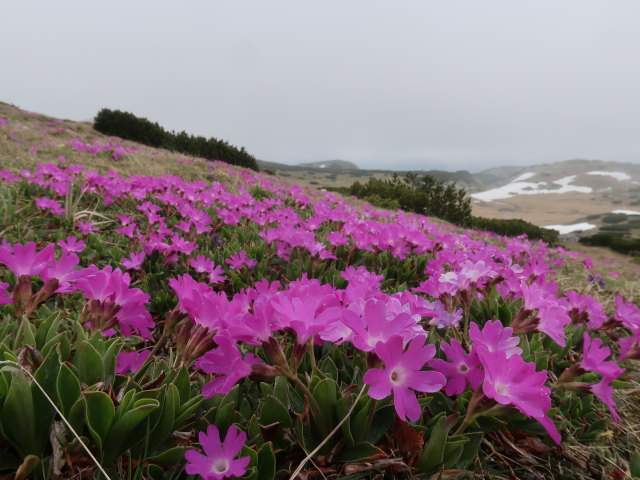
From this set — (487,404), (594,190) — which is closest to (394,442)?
(487,404)

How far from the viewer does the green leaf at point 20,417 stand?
78cm

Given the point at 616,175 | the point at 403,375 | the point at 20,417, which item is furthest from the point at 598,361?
the point at 616,175

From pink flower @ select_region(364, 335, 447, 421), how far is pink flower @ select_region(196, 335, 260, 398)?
34 centimetres

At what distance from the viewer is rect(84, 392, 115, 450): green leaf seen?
31.7 inches

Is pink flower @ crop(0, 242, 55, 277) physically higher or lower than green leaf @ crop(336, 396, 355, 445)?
higher

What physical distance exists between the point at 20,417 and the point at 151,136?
2553 centimetres

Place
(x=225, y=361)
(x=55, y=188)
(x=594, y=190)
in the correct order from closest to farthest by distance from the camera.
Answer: (x=225, y=361) < (x=55, y=188) < (x=594, y=190)

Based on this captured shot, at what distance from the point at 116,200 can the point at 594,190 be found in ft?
569

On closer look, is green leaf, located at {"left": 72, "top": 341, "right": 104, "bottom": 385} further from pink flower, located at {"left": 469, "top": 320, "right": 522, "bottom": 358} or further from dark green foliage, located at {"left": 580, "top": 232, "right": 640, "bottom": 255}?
dark green foliage, located at {"left": 580, "top": 232, "right": 640, "bottom": 255}

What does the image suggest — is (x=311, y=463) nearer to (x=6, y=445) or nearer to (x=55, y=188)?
(x=6, y=445)

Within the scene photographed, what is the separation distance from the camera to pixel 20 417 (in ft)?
2.62

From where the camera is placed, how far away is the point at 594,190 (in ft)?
445

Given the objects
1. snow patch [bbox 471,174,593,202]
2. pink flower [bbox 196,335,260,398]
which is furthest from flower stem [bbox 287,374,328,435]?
snow patch [bbox 471,174,593,202]

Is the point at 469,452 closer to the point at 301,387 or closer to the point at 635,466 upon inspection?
the point at 301,387
